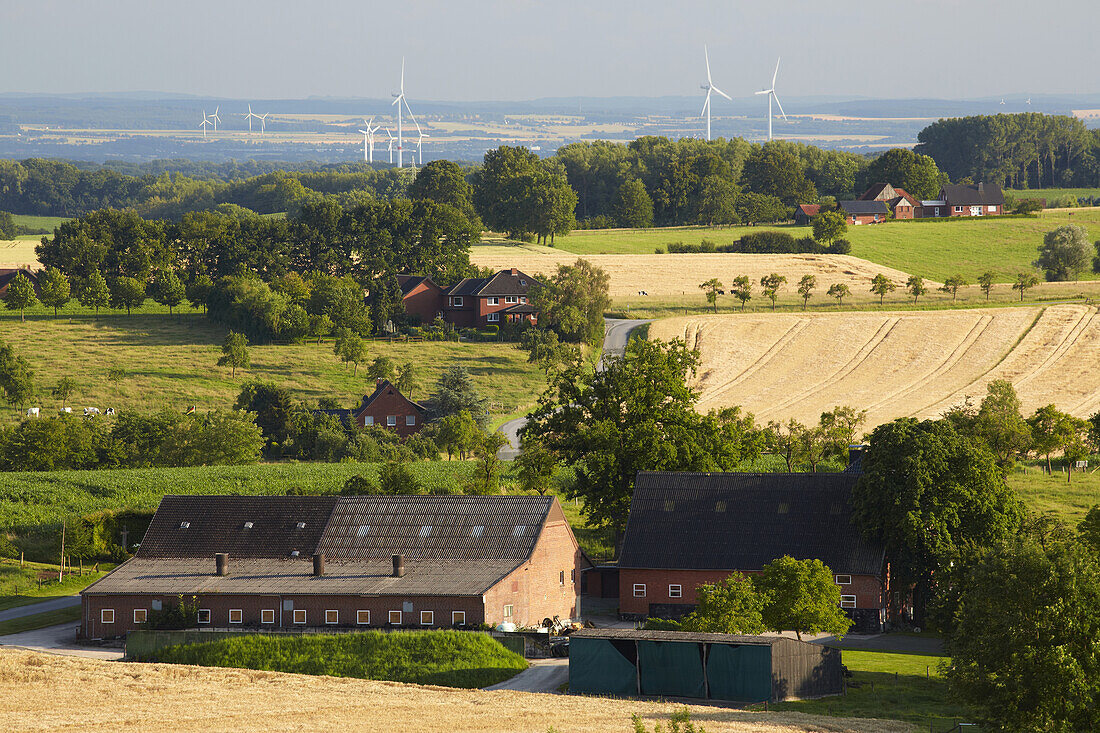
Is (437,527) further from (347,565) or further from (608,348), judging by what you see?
(608,348)

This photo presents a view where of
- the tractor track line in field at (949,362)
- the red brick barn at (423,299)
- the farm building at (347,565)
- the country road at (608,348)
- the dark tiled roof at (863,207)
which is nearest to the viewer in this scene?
the farm building at (347,565)

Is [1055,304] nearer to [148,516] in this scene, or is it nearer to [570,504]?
[570,504]

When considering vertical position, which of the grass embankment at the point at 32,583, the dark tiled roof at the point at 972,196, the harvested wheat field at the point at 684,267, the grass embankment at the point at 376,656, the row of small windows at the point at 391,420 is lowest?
the grass embankment at the point at 32,583

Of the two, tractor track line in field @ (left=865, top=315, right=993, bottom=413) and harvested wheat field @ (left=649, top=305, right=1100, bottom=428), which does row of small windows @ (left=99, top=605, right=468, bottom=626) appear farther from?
tractor track line in field @ (left=865, top=315, right=993, bottom=413)

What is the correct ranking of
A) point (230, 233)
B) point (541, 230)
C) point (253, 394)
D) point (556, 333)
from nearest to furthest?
point (253, 394) → point (556, 333) → point (230, 233) → point (541, 230)

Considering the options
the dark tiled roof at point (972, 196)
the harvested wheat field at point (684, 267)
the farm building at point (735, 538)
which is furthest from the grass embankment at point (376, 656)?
the dark tiled roof at point (972, 196)

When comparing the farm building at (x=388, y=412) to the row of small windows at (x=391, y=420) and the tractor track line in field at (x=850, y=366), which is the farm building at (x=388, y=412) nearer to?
the row of small windows at (x=391, y=420)

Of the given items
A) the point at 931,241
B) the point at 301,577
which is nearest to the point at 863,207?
the point at 931,241

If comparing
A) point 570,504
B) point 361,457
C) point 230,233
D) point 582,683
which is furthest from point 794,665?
point 230,233
